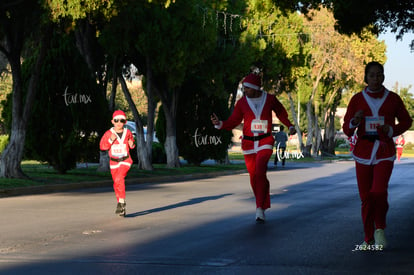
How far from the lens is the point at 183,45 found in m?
29.5

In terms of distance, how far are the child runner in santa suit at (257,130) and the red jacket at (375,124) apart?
302 centimetres

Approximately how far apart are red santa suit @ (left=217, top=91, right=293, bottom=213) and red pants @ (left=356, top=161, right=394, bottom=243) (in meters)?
3.24

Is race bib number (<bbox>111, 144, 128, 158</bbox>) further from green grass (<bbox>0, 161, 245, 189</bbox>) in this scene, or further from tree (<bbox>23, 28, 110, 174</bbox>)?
tree (<bbox>23, 28, 110, 174</bbox>)

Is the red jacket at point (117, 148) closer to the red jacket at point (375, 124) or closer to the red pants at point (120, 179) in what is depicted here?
the red pants at point (120, 179)

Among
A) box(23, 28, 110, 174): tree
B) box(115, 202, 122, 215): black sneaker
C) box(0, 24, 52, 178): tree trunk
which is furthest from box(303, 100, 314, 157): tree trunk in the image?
box(115, 202, 122, 215): black sneaker

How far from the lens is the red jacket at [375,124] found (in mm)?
9242

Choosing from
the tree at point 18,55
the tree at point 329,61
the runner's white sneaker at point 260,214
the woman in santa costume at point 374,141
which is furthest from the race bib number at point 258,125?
the tree at point 329,61

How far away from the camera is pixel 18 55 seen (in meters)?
22.0

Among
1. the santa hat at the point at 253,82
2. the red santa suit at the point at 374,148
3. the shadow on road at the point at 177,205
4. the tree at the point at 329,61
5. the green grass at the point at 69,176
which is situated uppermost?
the tree at the point at 329,61

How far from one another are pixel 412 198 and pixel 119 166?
23.9 ft

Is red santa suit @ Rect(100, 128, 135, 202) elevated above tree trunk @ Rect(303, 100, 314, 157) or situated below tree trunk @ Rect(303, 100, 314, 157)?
below

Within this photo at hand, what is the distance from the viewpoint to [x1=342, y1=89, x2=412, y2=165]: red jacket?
924 cm

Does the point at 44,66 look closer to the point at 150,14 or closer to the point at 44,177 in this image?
the point at 44,177

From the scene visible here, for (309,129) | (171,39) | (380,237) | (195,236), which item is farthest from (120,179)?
(309,129)
